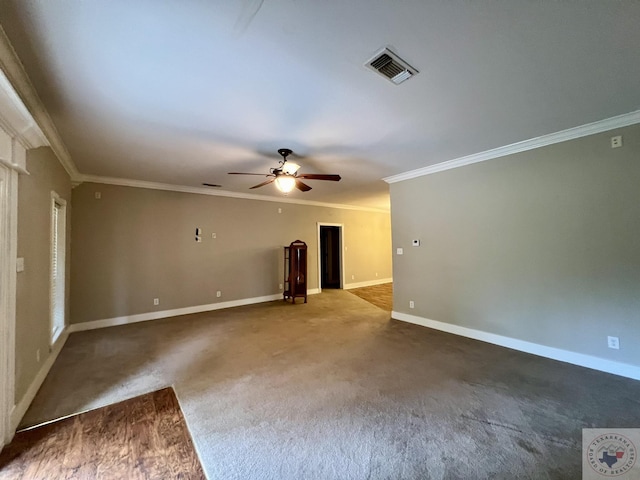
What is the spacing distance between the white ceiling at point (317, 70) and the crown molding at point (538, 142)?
14cm

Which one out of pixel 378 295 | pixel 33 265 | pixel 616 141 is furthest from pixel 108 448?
pixel 378 295

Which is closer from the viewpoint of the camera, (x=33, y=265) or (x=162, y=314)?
(x=33, y=265)

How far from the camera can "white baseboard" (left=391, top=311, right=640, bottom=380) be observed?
2686mm

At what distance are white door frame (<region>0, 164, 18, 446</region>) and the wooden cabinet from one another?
4.47m

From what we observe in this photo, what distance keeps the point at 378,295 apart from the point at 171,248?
16.2ft

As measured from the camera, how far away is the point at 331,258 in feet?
28.1

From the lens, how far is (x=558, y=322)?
3094 millimetres

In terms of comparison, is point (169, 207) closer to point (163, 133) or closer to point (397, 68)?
point (163, 133)

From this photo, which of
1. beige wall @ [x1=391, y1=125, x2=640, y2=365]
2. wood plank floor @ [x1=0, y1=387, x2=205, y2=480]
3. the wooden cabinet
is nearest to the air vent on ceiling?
beige wall @ [x1=391, y1=125, x2=640, y2=365]

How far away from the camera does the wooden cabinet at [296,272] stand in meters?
6.20

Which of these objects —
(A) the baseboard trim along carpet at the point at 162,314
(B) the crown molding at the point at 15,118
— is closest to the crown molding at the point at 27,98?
(B) the crown molding at the point at 15,118

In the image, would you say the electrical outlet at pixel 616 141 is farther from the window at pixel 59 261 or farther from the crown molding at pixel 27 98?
the window at pixel 59 261

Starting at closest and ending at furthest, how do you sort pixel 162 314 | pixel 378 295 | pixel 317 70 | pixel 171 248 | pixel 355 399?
pixel 317 70 → pixel 355 399 → pixel 162 314 → pixel 171 248 → pixel 378 295

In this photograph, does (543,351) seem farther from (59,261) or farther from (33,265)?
(59,261)
